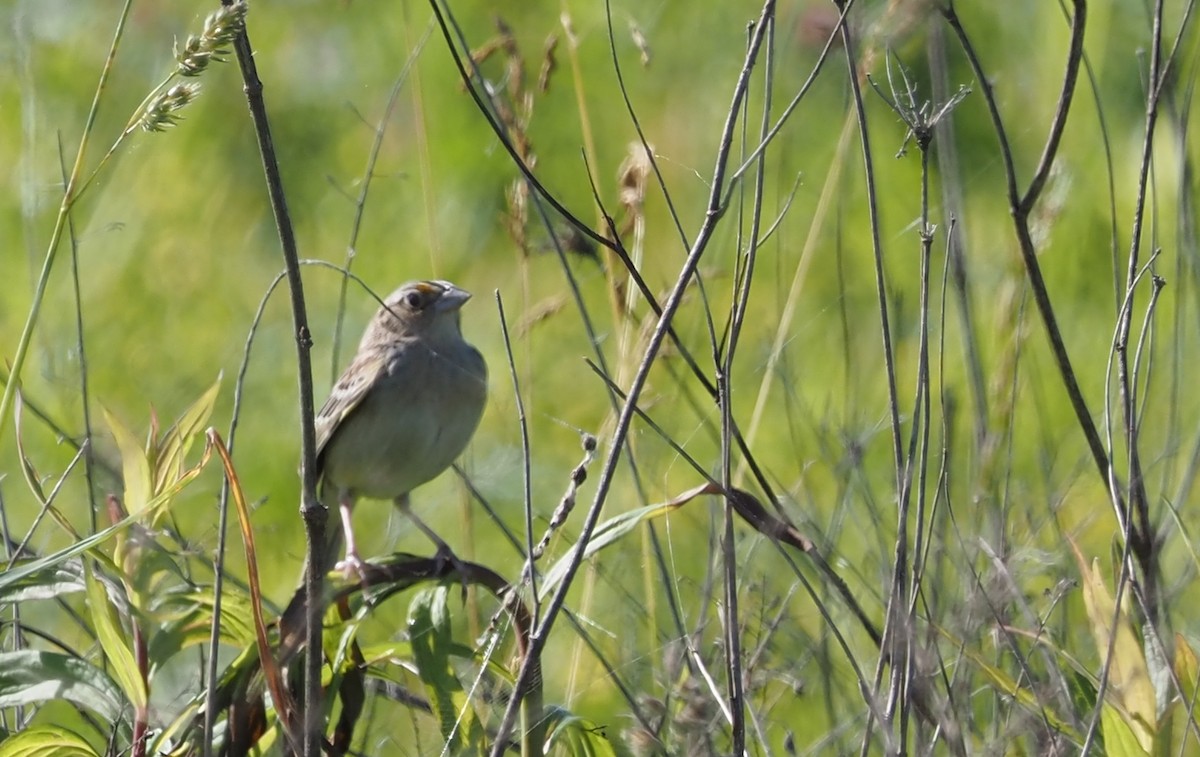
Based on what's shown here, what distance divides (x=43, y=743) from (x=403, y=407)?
76.5 inches

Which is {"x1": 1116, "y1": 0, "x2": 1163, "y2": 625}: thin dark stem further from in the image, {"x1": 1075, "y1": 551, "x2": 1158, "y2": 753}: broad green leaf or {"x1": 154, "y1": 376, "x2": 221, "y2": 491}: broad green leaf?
{"x1": 154, "y1": 376, "x2": 221, "y2": 491}: broad green leaf

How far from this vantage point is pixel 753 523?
5.43 ft

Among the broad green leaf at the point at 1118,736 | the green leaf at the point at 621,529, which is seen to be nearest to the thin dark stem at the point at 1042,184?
the broad green leaf at the point at 1118,736

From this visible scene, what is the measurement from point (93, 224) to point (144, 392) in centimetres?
77

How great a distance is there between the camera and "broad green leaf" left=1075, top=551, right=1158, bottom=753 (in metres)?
1.66

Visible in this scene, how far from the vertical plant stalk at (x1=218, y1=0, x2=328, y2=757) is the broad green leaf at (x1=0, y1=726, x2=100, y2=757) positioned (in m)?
0.26

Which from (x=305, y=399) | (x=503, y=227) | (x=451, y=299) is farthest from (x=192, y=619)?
(x=503, y=227)

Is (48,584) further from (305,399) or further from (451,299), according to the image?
(451,299)

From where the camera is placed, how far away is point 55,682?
1.61m

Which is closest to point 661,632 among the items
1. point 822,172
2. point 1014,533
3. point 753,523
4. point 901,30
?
point 1014,533

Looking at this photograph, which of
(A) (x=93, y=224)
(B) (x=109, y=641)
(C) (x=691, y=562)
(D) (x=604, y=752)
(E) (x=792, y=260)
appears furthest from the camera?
(A) (x=93, y=224)

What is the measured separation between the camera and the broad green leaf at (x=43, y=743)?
1592 mm

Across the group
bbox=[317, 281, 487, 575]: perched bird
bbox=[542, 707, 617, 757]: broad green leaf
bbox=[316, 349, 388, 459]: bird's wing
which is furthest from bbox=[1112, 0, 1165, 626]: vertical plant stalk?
bbox=[316, 349, 388, 459]: bird's wing

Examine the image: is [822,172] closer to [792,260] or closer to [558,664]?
[792,260]
